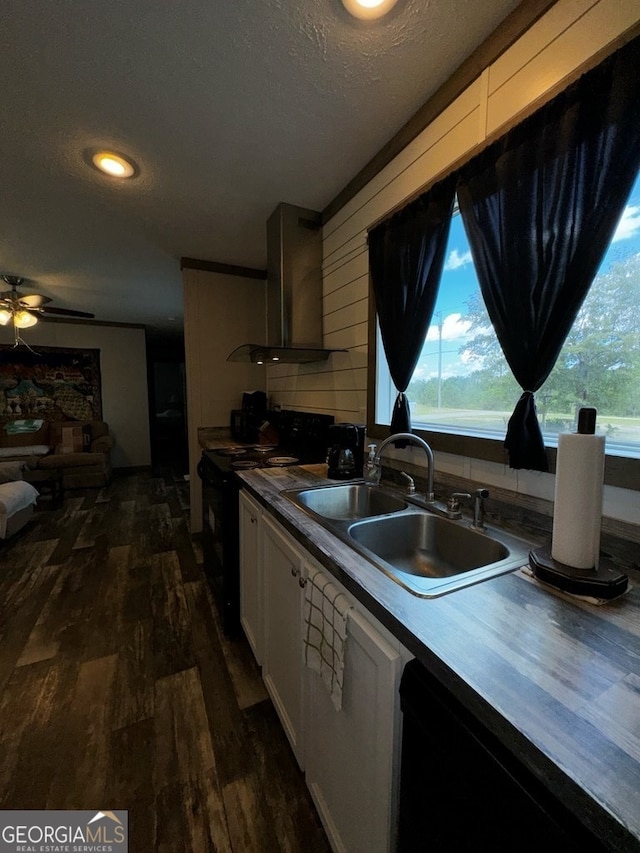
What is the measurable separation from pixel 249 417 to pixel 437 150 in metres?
2.18

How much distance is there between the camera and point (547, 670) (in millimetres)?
544

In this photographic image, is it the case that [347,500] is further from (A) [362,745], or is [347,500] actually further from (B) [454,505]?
(A) [362,745]

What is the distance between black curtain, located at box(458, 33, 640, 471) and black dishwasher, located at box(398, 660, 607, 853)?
0.75 m

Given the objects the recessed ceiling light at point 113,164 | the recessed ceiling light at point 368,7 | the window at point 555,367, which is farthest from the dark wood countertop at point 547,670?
the recessed ceiling light at point 113,164

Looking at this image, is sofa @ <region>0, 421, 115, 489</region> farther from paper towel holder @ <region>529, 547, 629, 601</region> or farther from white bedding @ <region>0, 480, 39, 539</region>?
paper towel holder @ <region>529, 547, 629, 601</region>

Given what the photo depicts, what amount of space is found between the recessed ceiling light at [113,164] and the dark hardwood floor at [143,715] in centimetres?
262

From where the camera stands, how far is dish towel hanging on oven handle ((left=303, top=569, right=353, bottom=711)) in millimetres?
842

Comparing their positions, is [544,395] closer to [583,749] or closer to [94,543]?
[583,749]

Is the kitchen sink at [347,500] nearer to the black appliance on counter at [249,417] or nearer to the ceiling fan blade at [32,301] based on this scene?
the black appliance on counter at [249,417]

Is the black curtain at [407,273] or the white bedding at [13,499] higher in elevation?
the black curtain at [407,273]

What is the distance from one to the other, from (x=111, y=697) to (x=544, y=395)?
7.20 feet

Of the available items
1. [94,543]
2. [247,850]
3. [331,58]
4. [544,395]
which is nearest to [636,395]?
[544,395]

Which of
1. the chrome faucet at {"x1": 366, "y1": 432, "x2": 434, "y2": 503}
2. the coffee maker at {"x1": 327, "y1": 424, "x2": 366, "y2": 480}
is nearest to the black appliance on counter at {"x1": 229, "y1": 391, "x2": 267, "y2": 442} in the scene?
the coffee maker at {"x1": 327, "y1": 424, "x2": 366, "y2": 480}

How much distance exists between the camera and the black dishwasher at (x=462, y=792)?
42 centimetres
